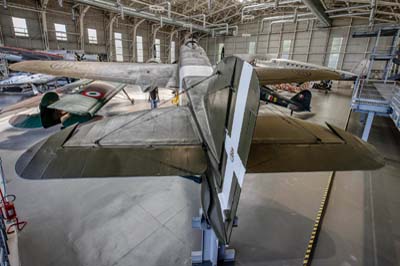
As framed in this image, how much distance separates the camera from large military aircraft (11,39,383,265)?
148cm

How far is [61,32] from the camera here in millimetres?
17453

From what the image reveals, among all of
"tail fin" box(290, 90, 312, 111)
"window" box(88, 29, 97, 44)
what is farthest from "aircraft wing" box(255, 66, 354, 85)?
"window" box(88, 29, 97, 44)

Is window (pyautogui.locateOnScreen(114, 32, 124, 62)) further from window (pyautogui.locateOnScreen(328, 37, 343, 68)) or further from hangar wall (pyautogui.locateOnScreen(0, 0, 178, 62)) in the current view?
window (pyautogui.locateOnScreen(328, 37, 343, 68))

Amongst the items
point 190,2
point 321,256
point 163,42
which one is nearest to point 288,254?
point 321,256

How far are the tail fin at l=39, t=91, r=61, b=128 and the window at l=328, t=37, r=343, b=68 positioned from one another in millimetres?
26214

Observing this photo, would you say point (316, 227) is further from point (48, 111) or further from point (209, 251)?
point (48, 111)

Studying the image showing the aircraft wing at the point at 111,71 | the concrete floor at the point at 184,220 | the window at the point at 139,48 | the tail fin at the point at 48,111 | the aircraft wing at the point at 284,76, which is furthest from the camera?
the window at the point at 139,48

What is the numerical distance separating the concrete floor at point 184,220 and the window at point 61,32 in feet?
55.5

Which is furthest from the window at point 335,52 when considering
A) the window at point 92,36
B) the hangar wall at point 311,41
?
the window at point 92,36

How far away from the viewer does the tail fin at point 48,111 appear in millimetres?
5633

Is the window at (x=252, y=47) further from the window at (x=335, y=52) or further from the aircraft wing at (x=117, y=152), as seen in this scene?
the aircraft wing at (x=117, y=152)

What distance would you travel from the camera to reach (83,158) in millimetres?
2129

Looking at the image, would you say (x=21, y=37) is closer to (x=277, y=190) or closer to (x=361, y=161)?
(x=277, y=190)

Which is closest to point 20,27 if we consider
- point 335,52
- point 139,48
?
point 139,48
